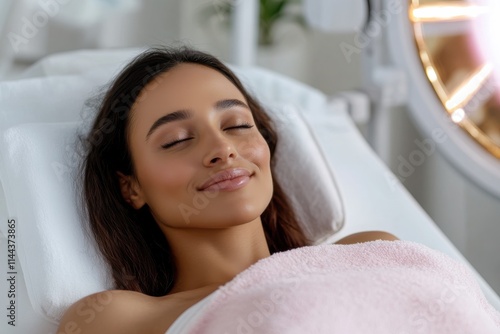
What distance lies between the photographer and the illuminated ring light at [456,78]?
146 centimetres

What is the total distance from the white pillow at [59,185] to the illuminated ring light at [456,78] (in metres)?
0.29

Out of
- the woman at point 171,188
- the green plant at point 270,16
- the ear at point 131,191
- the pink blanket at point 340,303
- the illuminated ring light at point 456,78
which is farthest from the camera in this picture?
the green plant at point 270,16

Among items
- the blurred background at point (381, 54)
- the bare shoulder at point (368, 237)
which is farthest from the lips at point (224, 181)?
the blurred background at point (381, 54)

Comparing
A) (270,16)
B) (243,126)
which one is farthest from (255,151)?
(270,16)

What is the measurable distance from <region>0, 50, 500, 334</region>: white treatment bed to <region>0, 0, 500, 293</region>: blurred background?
0.43 ft

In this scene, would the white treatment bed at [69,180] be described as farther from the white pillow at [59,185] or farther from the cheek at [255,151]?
the cheek at [255,151]

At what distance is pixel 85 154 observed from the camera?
1.09 m

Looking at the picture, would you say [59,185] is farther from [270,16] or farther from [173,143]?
[270,16]

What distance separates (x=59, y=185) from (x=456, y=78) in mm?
811

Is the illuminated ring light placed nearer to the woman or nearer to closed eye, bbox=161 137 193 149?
the woman

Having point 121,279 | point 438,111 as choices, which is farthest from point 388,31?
point 121,279

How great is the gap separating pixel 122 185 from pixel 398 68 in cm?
65

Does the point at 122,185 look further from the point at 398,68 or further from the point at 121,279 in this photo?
the point at 398,68

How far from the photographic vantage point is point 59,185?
3.45ft
